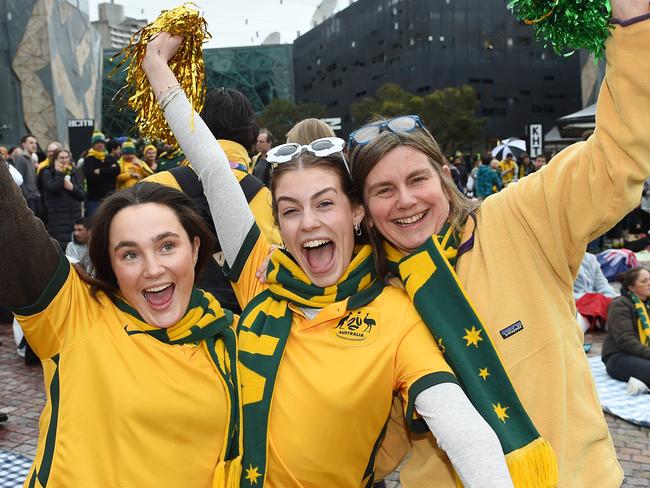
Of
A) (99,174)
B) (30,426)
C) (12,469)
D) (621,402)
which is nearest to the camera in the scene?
(12,469)

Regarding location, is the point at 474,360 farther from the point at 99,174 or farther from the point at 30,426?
the point at 99,174

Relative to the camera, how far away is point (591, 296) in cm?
793

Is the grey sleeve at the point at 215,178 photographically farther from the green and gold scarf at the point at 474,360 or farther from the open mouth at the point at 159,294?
the green and gold scarf at the point at 474,360

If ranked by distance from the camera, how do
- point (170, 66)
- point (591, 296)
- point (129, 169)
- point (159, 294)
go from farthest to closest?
point (129, 169) < point (591, 296) < point (170, 66) < point (159, 294)

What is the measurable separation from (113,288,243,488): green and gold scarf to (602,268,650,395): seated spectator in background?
527 centimetres

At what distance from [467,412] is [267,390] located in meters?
0.57

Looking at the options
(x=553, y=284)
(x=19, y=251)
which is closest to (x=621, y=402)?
(x=553, y=284)

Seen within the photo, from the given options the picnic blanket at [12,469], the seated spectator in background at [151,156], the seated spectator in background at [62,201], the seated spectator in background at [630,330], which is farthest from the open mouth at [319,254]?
the seated spectator in background at [151,156]

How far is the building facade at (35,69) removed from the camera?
28594mm

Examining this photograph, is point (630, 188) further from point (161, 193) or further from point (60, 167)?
point (60, 167)

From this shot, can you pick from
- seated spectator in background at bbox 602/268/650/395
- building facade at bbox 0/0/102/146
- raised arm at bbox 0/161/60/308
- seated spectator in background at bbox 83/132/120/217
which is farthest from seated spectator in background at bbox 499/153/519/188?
building facade at bbox 0/0/102/146

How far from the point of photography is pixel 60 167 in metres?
9.33

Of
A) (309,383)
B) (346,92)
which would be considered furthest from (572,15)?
(346,92)

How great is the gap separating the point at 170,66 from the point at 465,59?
2139 inches
